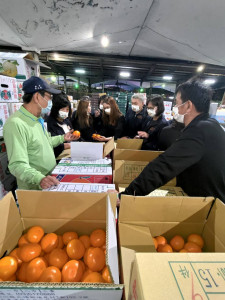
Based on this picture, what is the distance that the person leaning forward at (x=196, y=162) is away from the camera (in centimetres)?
104

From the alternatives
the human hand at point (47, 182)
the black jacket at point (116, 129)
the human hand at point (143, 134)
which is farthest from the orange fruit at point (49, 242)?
the black jacket at point (116, 129)

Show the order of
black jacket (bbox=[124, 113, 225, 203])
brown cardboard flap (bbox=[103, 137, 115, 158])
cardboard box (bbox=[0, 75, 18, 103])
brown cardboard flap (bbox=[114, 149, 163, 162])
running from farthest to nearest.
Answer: cardboard box (bbox=[0, 75, 18, 103]) → brown cardboard flap (bbox=[103, 137, 115, 158]) → brown cardboard flap (bbox=[114, 149, 163, 162]) → black jacket (bbox=[124, 113, 225, 203])

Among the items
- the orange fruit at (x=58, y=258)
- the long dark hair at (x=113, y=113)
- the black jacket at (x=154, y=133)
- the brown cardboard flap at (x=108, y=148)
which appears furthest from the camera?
the long dark hair at (x=113, y=113)

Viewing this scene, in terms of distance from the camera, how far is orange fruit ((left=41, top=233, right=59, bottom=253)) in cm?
87

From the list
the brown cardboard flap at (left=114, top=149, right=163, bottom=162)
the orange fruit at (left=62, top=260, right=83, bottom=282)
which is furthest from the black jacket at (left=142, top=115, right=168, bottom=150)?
the orange fruit at (left=62, top=260, right=83, bottom=282)

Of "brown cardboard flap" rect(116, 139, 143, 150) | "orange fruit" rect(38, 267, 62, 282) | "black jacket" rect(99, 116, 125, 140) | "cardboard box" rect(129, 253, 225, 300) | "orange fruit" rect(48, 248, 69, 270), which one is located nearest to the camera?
"cardboard box" rect(129, 253, 225, 300)

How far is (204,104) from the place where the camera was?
121 centimetres

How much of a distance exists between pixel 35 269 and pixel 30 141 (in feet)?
3.28

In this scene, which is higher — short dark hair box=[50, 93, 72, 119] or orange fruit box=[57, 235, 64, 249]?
short dark hair box=[50, 93, 72, 119]

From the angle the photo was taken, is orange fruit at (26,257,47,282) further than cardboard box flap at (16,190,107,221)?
No

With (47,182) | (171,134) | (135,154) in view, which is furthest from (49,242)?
(171,134)

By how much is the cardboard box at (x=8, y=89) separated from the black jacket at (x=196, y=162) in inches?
85.2

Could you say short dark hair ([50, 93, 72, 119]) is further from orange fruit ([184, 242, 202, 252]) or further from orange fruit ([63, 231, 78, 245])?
orange fruit ([184, 242, 202, 252])

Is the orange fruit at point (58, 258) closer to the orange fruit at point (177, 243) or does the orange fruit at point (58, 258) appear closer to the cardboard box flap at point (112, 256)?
the cardboard box flap at point (112, 256)
